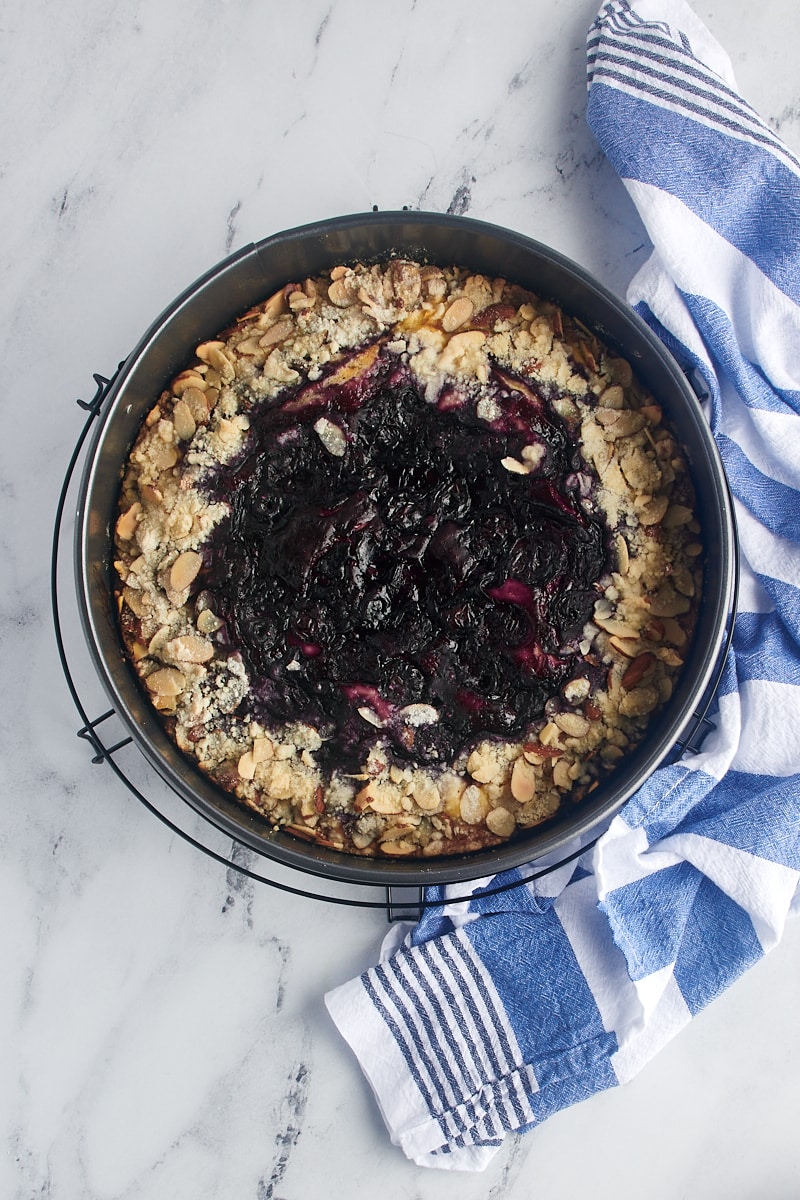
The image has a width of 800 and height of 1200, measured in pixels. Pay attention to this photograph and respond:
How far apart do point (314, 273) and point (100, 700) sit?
4.33 feet

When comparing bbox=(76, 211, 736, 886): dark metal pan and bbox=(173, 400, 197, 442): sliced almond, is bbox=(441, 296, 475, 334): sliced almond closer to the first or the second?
bbox=(76, 211, 736, 886): dark metal pan

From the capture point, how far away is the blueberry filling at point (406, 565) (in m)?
2.10

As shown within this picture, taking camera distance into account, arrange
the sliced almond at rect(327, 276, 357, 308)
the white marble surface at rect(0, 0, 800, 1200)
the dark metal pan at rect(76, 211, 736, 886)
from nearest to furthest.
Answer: the dark metal pan at rect(76, 211, 736, 886)
the sliced almond at rect(327, 276, 357, 308)
the white marble surface at rect(0, 0, 800, 1200)

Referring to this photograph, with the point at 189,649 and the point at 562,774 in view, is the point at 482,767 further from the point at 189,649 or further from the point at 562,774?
the point at 189,649

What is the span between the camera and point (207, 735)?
85.6 inches

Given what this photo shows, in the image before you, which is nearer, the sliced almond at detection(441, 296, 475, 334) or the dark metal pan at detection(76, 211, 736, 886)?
the dark metal pan at detection(76, 211, 736, 886)

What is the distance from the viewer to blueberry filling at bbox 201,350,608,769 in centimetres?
210

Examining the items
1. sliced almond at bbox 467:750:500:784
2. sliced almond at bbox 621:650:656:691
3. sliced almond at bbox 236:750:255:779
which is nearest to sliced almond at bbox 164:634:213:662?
sliced almond at bbox 236:750:255:779

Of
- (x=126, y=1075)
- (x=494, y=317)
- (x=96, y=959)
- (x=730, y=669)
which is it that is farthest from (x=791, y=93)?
(x=126, y=1075)

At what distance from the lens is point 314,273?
89.0 inches

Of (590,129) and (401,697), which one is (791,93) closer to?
(590,129)

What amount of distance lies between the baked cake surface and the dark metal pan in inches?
2.3

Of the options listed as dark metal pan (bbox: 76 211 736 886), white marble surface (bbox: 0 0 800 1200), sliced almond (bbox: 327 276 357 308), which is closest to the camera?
dark metal pan (bbox: 76 211 736 886)

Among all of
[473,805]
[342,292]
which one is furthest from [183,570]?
[473,805]
